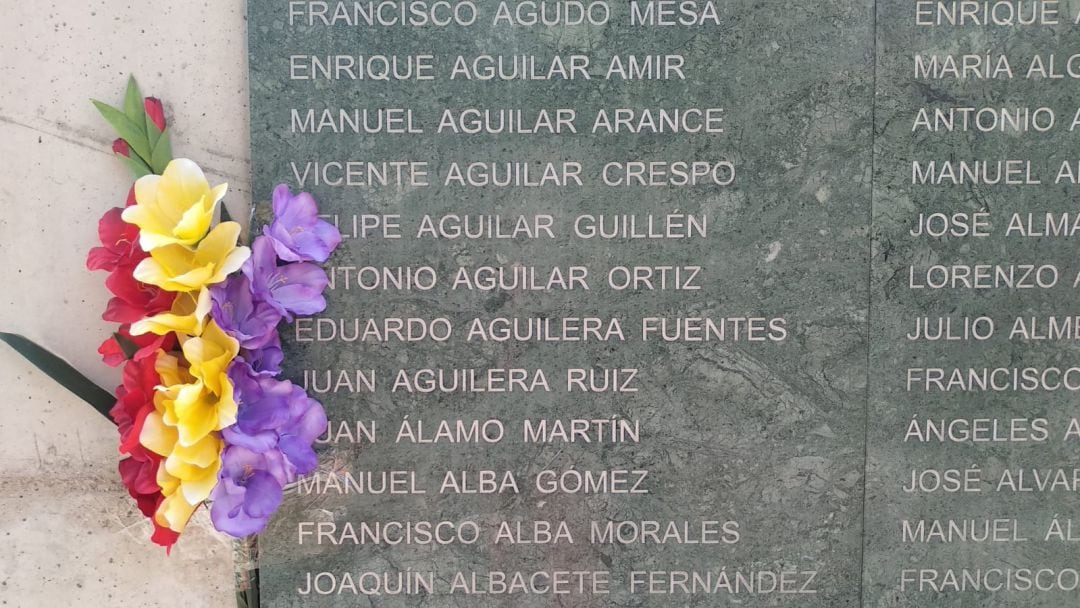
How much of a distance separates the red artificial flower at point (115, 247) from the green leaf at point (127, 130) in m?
0.23

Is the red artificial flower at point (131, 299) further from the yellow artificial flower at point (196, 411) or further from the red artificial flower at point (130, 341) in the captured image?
the yellow artificial flower at point (196, 411)

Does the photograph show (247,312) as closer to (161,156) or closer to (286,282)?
(286,282)

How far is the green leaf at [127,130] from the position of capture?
7.96 feet

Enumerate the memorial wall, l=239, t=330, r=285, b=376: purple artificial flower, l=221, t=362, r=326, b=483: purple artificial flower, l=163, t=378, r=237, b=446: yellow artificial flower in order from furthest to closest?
1. the memorial wall
2. l=239, t=330, r=285, b=376: purple artificial flower
3. l=221, t=362, r=326, b=483: purple artificial flower
4. l=163, t=378, r=237, b=446: yellow artificial flower

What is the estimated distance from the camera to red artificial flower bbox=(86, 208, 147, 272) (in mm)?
2314

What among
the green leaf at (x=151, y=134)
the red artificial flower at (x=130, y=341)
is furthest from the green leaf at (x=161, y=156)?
the red artificial flower at (x=130, y=341)

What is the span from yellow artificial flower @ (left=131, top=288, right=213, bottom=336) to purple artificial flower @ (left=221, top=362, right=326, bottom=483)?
0.56 ft

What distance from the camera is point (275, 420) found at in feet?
7.59

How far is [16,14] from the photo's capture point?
247 centimetres

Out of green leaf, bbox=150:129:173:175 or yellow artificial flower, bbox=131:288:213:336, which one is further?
green leaf, bbox=150:129:173:175

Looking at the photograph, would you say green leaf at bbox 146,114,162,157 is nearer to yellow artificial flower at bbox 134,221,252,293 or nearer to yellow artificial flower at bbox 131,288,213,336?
yellow artificial flower at bbox 134,221,252,293

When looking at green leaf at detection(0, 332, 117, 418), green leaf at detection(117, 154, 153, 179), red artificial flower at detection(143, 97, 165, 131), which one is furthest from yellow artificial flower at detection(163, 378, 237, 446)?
red artificial flower at detection(143, 97, 165, 131)

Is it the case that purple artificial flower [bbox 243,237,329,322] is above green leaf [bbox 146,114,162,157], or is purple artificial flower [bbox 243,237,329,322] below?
below

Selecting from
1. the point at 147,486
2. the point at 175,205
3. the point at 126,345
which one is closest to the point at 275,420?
the point at 147,486
